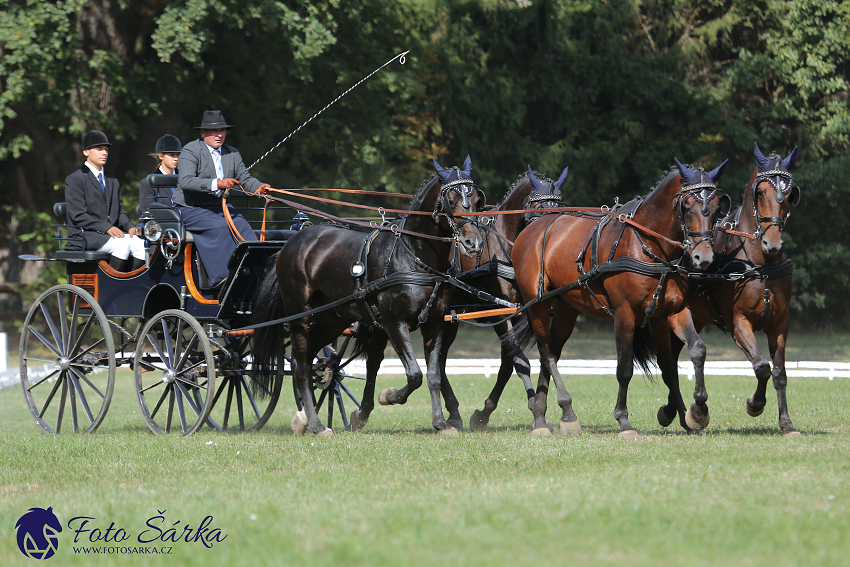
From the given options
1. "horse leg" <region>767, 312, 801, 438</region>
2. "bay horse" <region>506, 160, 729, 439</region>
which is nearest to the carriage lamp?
"bay horse" <region>506, 160, 729, 439</region>

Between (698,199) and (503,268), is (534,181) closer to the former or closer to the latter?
(503,268)

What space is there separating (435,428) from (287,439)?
4.44ft

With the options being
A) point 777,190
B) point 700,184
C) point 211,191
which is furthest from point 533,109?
point 700,184

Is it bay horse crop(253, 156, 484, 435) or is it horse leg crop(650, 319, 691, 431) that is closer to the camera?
bay horse crop(253, 156, 484, 435)

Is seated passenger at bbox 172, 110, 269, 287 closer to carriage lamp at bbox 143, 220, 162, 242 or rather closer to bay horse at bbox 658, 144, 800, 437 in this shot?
carriage lamp at bbox 143, 220, 162, 242

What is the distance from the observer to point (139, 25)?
1962 cm

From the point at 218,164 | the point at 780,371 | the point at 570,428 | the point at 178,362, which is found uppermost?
the point at 218,164

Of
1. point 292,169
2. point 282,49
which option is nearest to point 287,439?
point 282,49

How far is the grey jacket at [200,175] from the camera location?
988cm

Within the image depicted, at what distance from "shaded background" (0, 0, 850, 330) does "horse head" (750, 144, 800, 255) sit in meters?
12.8

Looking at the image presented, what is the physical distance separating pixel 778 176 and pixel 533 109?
1895 centimetres

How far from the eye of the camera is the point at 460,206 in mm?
8484

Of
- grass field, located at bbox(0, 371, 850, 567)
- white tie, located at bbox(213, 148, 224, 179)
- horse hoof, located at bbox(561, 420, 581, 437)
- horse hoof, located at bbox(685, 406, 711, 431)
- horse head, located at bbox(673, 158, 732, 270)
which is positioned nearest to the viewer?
grass field, located at bbox(0, 371, 850, 567)

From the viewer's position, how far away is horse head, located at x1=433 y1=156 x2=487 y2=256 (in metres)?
8.31
